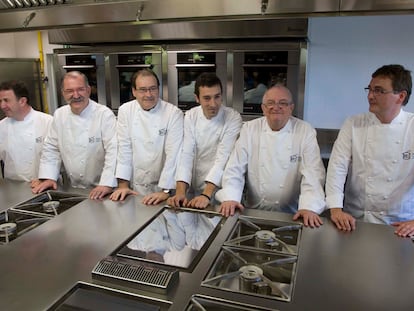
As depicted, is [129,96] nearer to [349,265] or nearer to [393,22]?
[393,22]

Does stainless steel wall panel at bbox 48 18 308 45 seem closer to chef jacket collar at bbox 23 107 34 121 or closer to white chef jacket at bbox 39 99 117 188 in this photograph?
chef jacket collar at bbox 23 107 34 121

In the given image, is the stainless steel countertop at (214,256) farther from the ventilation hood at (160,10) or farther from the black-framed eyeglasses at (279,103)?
the ventilation hood at (160,10)

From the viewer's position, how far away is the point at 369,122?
5.76 ft

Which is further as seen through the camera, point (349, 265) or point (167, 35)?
point (167, 35)

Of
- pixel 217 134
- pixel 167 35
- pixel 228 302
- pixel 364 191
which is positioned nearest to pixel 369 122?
pixel 364 191

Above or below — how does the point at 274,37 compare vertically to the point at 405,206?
above

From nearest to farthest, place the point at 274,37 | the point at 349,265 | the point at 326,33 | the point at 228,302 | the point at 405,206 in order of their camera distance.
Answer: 1. the point at 228,302
2. the point at 349,265
3. the point at 405,206
4. the point at 274,37
5. the point at 326,33

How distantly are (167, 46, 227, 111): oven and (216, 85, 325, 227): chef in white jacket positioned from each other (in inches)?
54.6

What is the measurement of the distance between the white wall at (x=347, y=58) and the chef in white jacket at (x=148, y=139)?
4.95ft

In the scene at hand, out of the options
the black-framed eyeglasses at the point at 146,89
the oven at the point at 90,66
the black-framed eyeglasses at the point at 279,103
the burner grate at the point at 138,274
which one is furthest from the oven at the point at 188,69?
the burner grate at the point at 138,274

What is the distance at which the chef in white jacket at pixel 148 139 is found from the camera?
2.12 meters

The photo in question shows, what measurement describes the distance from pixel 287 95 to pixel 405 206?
2.56 feet

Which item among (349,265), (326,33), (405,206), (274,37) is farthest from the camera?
(326,33)

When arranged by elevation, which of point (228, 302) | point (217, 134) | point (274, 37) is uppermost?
point (274, 37)
